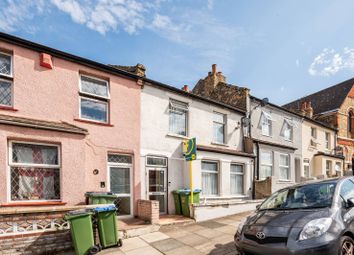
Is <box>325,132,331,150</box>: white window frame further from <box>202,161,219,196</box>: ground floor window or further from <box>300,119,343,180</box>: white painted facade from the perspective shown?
<box>202,161,219,196</box>: ground floor window

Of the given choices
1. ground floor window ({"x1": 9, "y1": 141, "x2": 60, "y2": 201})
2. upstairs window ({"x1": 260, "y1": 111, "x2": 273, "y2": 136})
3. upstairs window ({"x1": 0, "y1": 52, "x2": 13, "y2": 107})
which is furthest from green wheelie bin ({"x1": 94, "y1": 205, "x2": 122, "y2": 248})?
upstairs window ({"x1": 260, "y1": 111, "x2": 273, "y2": 136})

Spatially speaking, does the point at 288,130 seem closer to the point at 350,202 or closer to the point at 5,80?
the point at 350,202

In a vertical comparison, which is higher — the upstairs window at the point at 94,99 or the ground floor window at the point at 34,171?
the upstairs window at the point at 94,99

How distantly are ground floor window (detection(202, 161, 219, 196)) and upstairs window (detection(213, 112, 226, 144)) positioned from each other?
1.49m

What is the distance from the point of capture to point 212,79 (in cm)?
1742

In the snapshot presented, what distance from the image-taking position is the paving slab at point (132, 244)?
6.20 metres

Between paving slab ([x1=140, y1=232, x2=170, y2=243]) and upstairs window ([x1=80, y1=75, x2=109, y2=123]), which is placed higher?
upstairs window ([x1=80, y1=75, x2=109, y2=123])

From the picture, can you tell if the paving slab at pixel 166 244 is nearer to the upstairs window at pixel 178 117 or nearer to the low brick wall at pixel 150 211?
the low brick wall at pixel 150 211

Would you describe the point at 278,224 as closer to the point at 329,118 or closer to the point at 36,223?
the point at 36,223

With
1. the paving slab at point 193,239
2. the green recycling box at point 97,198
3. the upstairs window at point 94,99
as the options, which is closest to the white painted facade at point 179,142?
the upstairs window at point 94,99

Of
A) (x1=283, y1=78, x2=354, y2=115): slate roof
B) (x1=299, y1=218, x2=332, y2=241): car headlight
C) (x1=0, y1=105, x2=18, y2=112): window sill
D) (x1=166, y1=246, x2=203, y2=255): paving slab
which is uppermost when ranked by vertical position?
(x1=283, y1=78, x2=354, y2=115): slate roof

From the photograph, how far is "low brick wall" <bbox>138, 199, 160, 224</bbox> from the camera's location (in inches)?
312

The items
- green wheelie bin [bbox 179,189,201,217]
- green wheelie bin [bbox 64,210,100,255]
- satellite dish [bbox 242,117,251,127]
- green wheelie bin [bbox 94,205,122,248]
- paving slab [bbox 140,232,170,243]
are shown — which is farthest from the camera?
satellite dish [bbox 242,117,251,127]

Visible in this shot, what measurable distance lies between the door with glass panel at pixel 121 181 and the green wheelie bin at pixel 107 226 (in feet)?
7.57
